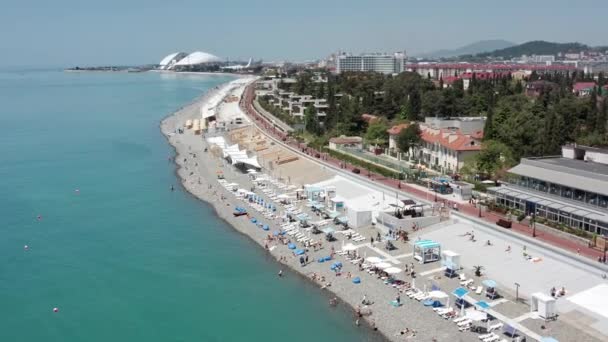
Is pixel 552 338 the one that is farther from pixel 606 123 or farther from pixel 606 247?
pixel 606 123

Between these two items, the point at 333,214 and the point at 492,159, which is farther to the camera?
the point at 492,159

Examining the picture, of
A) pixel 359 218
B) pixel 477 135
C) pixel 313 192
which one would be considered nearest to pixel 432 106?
pixel 477 135

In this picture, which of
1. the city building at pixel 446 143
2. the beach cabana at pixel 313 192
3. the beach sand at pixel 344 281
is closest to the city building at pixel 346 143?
the city building at pixel 446 143

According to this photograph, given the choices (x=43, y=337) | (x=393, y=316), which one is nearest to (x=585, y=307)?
(x=393, y=316)

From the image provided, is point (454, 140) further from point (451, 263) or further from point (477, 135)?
point (451, 263)

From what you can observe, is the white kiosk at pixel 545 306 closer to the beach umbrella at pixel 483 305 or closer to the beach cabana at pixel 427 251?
the beach umbrella at pixel 483 305

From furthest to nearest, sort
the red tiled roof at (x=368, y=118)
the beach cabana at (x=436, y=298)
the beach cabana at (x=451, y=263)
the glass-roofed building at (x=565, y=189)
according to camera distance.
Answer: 1. the red tiled roof at (x=368, y=118)
2. the glass-roofed building at (x=565, y=189)
3. the beach cabana at (x=451, y=263)
4. the beach cabana at (x=436, y=298)

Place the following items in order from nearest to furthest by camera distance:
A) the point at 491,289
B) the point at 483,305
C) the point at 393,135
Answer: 1. the point at 483,305
2. the point at 491,289
3. the point at 393,135
